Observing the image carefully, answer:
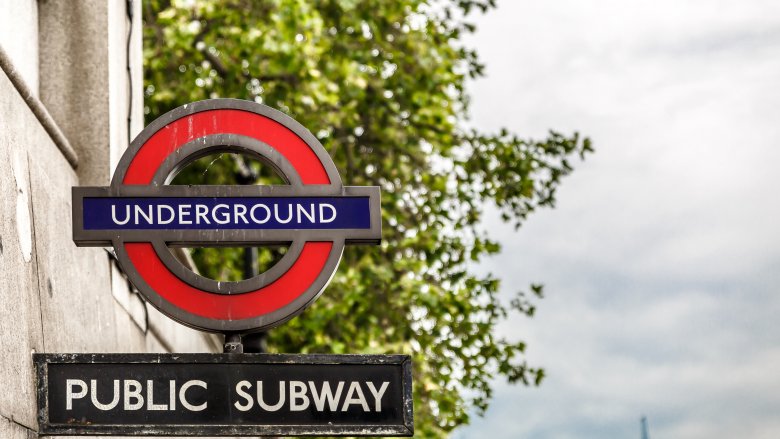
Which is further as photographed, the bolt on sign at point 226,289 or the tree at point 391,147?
the tree at point 391,147

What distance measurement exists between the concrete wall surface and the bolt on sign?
A: 31 cm

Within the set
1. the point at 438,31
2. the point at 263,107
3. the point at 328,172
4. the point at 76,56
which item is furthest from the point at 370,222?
the point at 438,31

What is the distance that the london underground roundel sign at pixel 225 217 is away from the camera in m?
4.18

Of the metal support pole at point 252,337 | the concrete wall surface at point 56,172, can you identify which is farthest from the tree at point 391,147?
the concrete wall surface at point 56,172

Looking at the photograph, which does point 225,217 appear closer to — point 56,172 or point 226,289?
point 226,289

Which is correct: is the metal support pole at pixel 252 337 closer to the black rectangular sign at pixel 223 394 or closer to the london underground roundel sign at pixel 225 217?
the london underground roundel sign at pixel 225 217

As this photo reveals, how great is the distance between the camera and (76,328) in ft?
17.1

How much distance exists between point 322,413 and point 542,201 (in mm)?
8405

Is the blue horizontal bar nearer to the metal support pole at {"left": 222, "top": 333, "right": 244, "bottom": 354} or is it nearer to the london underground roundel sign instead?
the london underground roundel sign

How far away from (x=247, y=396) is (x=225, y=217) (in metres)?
0.65

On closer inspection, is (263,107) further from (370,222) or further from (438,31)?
(438,31)

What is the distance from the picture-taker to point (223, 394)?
13.3 ft

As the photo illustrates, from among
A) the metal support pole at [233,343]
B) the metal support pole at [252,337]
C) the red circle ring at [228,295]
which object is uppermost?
the metal support pole at [252,337]

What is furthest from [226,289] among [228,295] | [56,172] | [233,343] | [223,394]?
[56,172]
